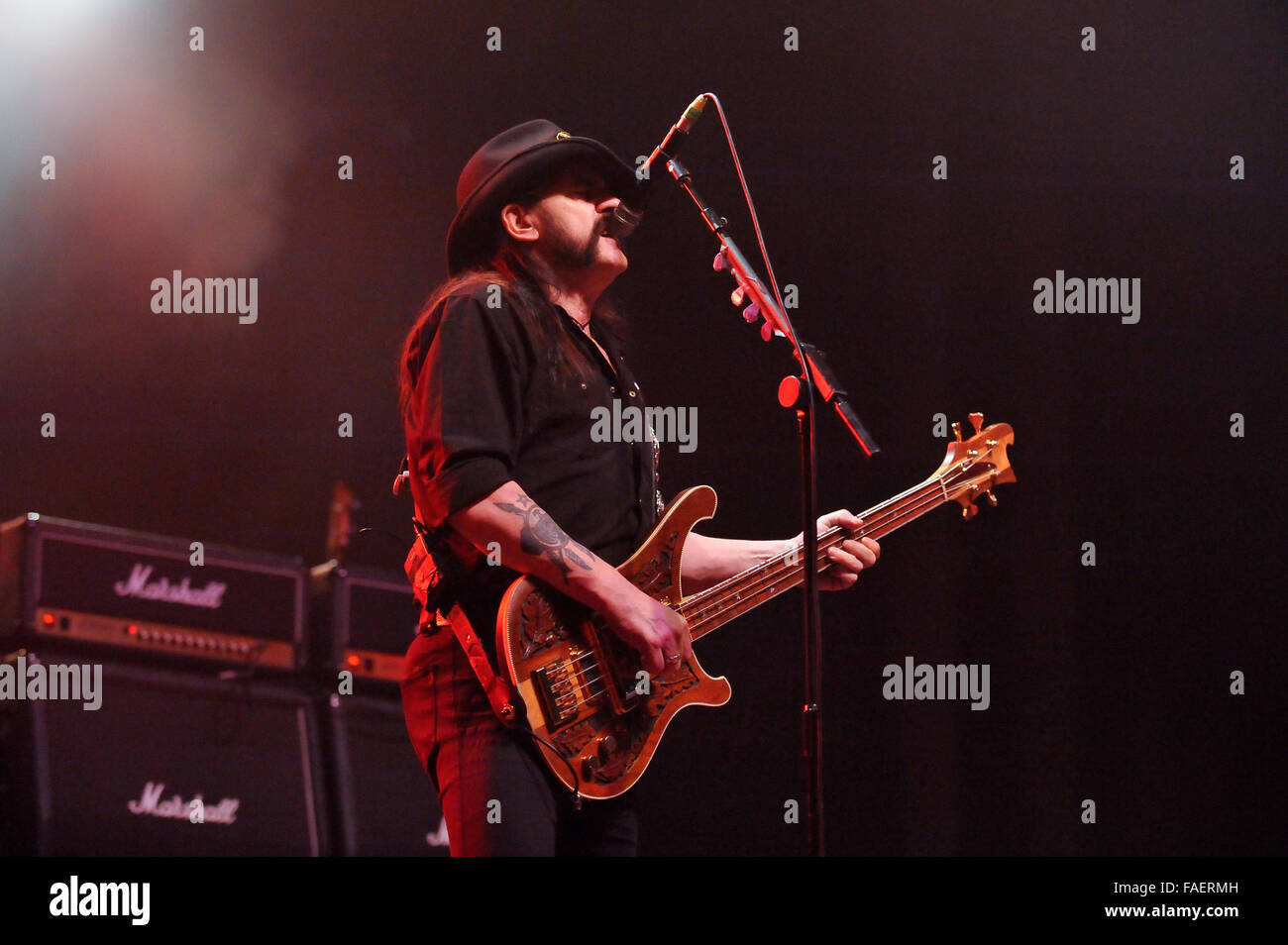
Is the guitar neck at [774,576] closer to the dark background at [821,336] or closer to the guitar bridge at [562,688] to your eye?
the guitar bridge at [562,688]

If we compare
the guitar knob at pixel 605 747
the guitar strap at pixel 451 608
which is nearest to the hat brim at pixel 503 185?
the guitar strap at pixel 451 608

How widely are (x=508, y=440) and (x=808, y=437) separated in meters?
0.49

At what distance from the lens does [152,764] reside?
2969 millimetres

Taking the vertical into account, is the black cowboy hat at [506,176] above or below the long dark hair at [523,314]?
above

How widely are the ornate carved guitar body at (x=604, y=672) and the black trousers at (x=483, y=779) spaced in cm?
5

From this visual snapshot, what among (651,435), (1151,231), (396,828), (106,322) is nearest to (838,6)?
(1151,231)

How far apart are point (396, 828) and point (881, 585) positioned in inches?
62.2

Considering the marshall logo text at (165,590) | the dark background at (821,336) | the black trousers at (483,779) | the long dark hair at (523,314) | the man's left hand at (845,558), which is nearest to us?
the black trousers at (483,779)

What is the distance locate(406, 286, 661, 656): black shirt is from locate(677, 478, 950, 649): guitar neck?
0.20 meters

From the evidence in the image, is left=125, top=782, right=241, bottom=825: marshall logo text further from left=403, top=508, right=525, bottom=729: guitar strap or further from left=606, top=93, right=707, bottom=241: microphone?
left=606, top=93, right=707, bottom=241: microphone

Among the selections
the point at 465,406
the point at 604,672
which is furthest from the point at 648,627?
the point at 465,406

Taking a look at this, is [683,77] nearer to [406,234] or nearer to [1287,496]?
[406,234]

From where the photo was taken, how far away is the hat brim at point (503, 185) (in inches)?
87.7

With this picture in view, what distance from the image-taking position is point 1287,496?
360 centimetres
